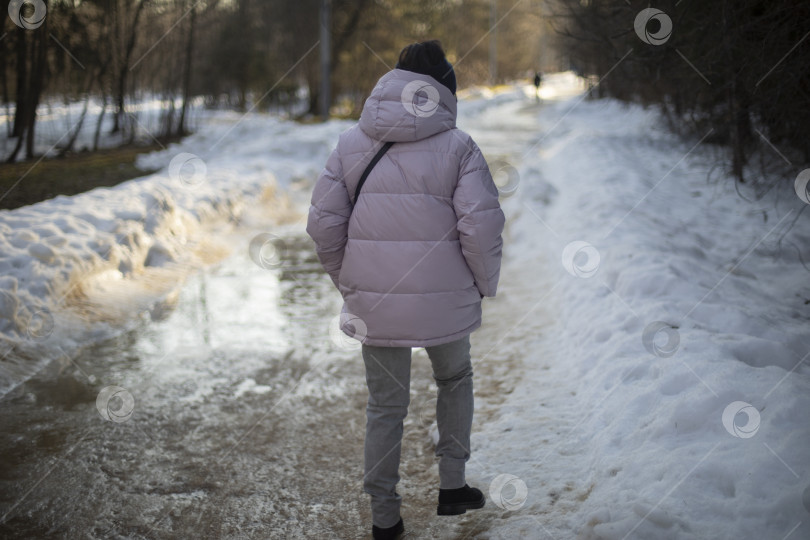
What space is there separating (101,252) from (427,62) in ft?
15.1

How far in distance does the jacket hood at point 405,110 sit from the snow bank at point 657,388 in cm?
172

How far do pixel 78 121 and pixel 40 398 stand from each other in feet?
31.3

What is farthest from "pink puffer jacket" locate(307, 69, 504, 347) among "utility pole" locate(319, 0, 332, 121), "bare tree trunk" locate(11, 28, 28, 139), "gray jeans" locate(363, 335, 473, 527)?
"utility pole" locate(319, 0, 332, 121)

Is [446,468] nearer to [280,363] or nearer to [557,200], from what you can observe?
[280,363]

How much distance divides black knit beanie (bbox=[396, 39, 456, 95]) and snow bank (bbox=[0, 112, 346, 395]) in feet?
10.7

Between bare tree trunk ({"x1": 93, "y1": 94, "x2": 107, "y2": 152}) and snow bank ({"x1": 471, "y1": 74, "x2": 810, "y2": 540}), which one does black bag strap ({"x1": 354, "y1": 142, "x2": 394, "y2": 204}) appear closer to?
snow bank ({"x1": 471, "y1": 74, "x2": 810, "y2": 540})

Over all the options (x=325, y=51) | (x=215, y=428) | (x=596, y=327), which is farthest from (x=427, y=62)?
(x=325, y=51)

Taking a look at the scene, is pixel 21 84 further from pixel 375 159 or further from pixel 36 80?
pixel 375 159

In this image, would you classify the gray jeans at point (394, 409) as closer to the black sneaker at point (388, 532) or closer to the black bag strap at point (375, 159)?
the black sneaker at point (388, 532)

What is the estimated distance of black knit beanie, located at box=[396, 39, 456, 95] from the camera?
8.83 ft

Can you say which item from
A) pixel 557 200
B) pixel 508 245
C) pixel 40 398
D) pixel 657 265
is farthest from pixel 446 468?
pixel 557 200

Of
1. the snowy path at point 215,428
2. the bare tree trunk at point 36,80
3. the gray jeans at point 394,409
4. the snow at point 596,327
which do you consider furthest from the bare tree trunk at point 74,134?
the gray jeans at point 394,409

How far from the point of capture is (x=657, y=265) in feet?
18.0

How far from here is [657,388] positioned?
357 centimetres
